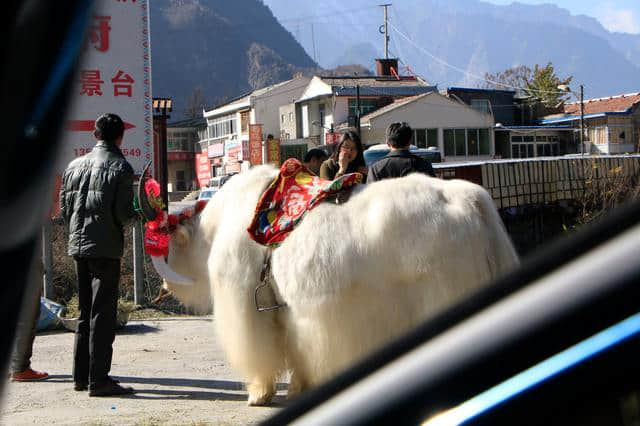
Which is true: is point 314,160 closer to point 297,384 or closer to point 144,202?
point 144,202

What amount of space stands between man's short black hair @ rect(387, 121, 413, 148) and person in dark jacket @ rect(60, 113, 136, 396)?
6.31 feet

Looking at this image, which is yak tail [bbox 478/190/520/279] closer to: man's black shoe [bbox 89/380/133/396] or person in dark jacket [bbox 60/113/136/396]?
person in dark jacket [bbox 60/113/136/396]

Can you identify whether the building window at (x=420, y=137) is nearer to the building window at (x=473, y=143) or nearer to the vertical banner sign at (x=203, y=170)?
the building window at (x=473, y=143)

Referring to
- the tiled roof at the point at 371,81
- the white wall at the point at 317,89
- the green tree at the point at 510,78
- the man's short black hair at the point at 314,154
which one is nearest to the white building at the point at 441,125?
the tiled roof at the point at 371,81

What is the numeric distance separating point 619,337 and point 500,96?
6158cm

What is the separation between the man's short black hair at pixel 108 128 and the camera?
5746 millimetres

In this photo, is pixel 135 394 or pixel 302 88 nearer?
pixel 135 394

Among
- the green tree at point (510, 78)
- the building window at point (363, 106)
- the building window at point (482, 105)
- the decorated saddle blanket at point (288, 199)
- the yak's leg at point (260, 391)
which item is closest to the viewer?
the decorated saddle blanket at point (288, 199)

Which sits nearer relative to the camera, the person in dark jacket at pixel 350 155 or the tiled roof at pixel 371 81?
the person in dark jacket at pixel 350 155

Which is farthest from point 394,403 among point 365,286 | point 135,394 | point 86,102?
point 86,102

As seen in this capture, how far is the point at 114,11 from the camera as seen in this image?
29.2 ft

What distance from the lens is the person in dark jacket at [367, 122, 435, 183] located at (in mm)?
5680

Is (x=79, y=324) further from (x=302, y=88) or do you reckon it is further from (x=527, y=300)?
(x=302, y=88)

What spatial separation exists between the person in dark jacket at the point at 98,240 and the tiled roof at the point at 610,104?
55248mm
